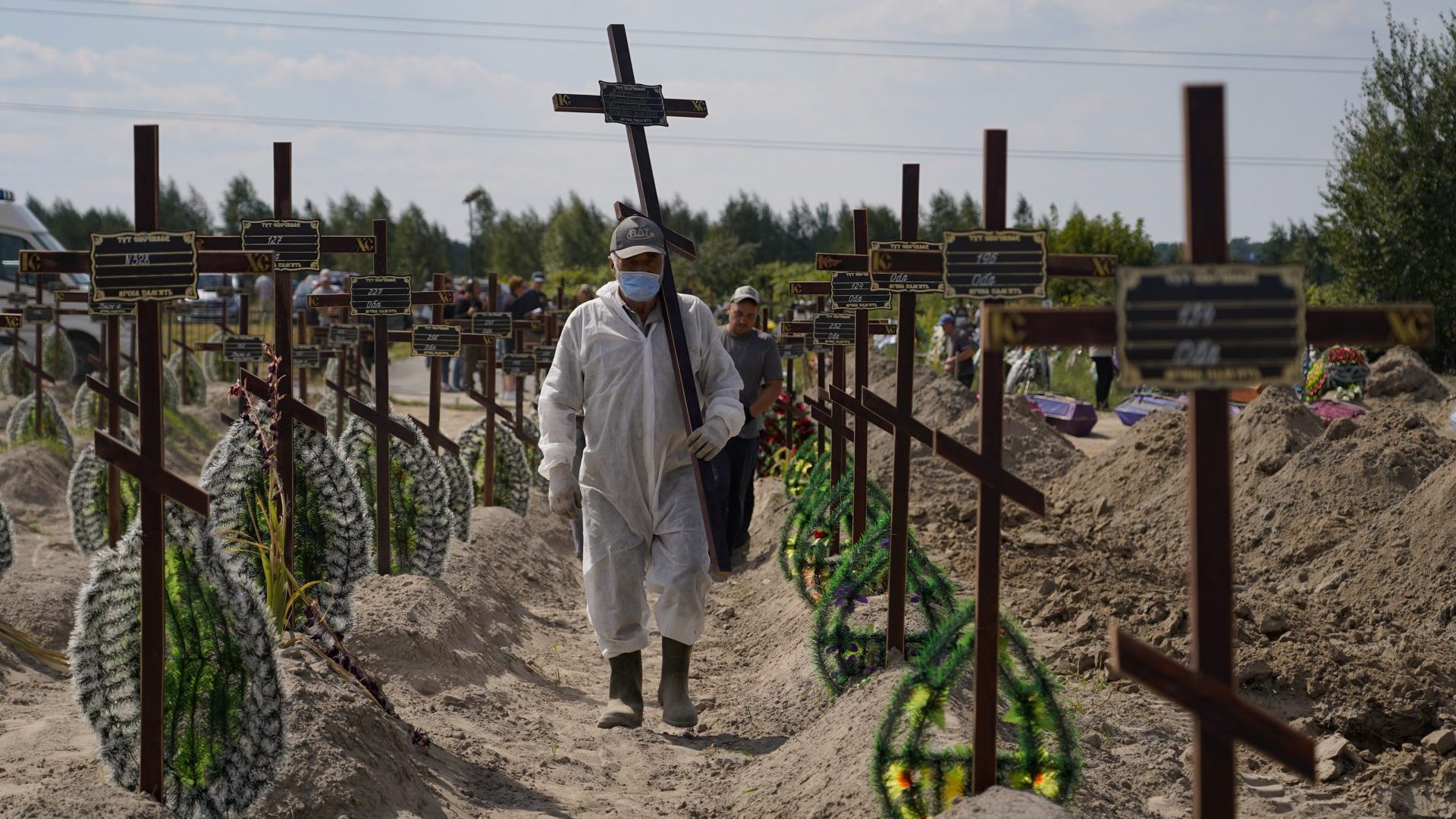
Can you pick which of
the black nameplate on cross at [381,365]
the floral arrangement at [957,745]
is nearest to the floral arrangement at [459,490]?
the black nameplate on cross at [381,365]

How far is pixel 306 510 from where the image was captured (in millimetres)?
5406

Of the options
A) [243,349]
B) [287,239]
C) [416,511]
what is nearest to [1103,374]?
[243,349]

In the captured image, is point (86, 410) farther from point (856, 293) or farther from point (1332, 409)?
point (1332, 409)

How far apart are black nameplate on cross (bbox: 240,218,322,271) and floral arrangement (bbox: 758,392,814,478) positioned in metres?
7.11

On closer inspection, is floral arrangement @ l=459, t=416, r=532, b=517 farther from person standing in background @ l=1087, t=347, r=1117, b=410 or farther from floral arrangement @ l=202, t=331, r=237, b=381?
person standing in background @ l=1087, t=347, r=1117, b=410

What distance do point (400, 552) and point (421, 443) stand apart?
53 centimetres

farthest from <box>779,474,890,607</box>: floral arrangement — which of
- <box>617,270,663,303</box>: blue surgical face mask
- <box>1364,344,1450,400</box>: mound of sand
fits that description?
<box>1364,344,1450,400</box>: mound of sand

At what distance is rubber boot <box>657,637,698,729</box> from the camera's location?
18.7 ft

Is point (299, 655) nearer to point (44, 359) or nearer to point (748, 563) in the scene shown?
point (748, 563)

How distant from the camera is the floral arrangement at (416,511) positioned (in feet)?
23.7

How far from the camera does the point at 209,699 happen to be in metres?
3.74

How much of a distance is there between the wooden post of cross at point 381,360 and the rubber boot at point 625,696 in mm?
1712

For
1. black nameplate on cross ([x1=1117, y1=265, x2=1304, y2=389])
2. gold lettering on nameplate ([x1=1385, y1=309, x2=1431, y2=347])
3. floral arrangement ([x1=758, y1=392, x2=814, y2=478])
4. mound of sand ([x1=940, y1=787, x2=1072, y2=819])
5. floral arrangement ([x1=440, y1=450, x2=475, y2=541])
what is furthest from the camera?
floral arrangement ([x1=758, y1=392, x2=814, y2=478])

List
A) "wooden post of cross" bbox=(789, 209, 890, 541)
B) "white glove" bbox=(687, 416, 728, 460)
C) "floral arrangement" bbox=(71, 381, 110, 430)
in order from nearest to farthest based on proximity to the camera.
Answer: "white glove" bbox=(687, 416, 728, 460) → "wooden post of cross" bbox=(789, 209, 890, 541) → "floral arrangement" bbox=(71, 381, 110, 430)
